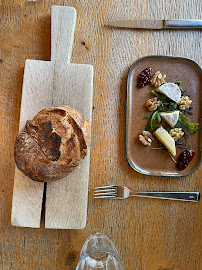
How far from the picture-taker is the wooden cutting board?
1411mm

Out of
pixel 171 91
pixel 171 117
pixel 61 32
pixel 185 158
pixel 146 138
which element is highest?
pixel 61 32

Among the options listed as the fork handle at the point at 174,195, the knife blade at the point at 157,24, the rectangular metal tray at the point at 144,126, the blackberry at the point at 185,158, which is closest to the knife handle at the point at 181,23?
the knife blade at the point at 157,24

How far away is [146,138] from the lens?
4.96ft

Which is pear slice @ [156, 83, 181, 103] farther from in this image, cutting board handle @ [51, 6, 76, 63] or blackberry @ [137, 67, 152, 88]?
cutting board handle @ [51, 6, 76, 63]

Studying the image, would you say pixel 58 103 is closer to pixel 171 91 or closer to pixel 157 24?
pixel 171 91

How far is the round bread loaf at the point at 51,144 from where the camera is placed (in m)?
1.26

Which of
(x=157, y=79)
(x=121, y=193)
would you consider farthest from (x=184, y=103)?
(x=121, y=193)

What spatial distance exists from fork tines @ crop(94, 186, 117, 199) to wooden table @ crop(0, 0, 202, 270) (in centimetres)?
3

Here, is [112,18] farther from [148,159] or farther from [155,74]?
[148,159]

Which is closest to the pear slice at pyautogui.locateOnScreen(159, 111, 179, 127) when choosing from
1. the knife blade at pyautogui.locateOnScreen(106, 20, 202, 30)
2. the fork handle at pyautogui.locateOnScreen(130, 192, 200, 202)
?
the fork handle at pyautogui.locateOnScreen(130, 192, 200, 202)

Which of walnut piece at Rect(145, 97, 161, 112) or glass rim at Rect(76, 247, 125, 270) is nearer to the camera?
glass rim at Rect(76, 247, 125, 270)

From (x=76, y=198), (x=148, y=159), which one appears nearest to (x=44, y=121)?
(x=76, y=198)

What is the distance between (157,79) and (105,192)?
2.29ft

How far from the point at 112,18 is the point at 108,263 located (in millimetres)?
1316
